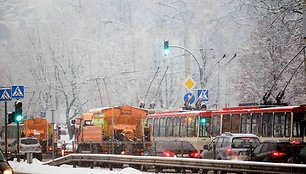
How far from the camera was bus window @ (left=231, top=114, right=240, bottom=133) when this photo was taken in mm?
41938

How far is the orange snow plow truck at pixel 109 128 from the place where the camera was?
46438 millimetres

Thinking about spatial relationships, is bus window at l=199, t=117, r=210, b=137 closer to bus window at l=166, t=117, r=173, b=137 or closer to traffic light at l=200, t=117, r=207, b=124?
traffic light at l=200, t=117, r=207, b=124

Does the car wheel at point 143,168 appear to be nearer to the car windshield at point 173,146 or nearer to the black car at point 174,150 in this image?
the black car at point 174,150

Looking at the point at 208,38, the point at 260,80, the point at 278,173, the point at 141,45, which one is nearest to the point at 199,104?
the point at 260,80

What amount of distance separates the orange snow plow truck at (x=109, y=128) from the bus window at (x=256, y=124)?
8073mm

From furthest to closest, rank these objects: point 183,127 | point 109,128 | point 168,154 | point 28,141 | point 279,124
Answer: point 28,141
point 183,127
point 109,128
point 279,124
point 168,154

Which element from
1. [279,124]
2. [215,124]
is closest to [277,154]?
[279,124]

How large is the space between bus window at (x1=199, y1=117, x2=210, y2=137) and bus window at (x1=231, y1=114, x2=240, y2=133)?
294 centimetres

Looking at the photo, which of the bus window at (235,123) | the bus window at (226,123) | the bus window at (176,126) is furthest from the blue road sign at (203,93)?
the bus window at (235,123)

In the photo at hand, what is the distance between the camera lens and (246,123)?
4116 cm

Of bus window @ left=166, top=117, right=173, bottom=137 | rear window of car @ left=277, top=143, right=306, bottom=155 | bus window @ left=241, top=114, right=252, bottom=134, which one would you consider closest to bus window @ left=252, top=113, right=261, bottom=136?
bus window @ left=241, top=114, right=252, bottom=134

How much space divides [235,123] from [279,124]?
4493mm

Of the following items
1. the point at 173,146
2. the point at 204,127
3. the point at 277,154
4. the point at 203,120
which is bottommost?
the point at 173,146

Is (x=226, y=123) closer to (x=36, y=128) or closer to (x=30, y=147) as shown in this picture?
(x=30, y=147)
